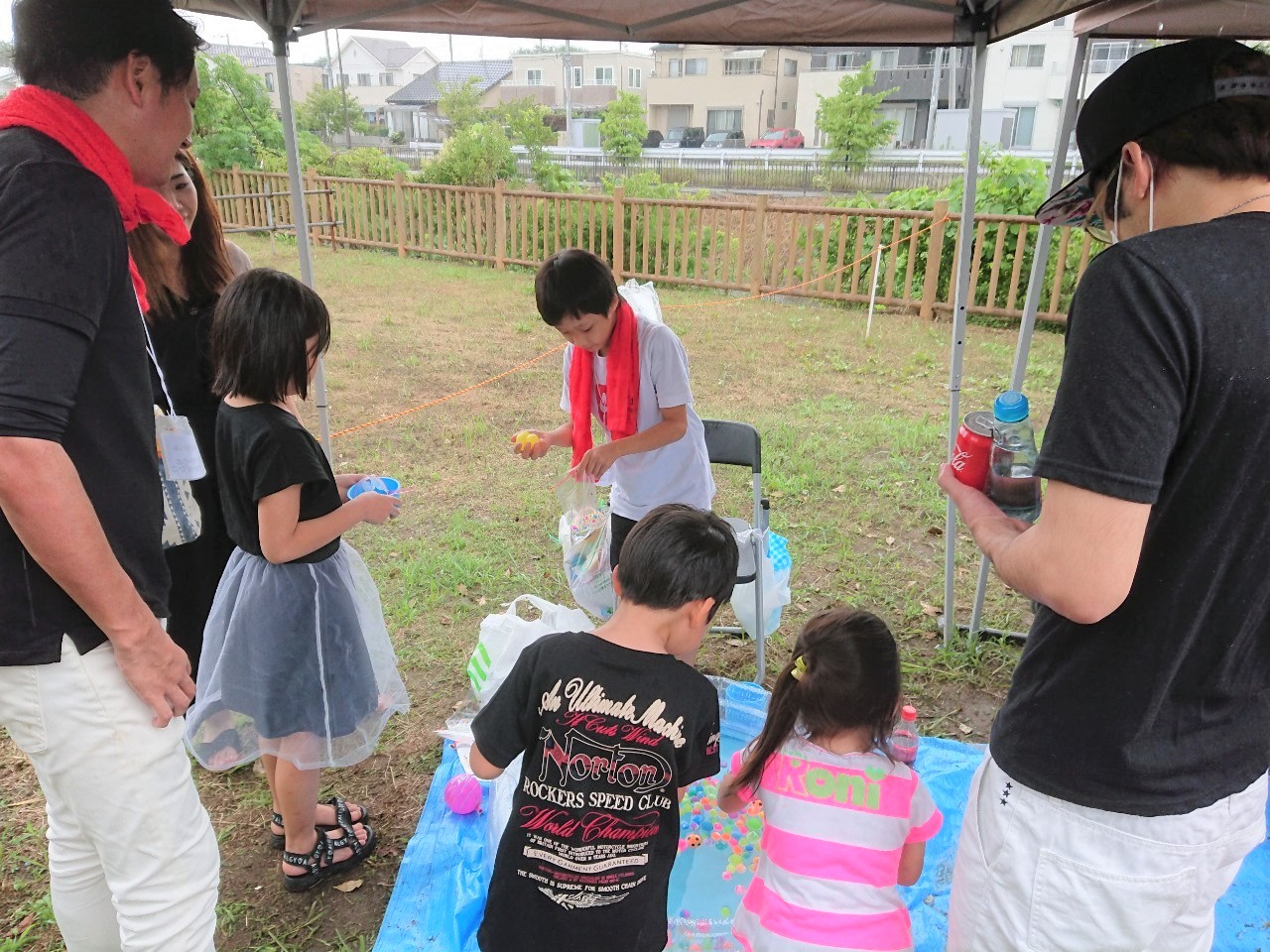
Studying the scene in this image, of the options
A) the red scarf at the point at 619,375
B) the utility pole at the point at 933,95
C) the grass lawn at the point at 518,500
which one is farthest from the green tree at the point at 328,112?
the red scarf at the point at 619,375

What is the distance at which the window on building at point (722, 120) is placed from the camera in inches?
1550

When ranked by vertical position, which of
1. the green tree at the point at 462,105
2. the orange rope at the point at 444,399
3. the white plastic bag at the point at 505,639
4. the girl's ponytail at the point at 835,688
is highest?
the green tree at the point at 462,105

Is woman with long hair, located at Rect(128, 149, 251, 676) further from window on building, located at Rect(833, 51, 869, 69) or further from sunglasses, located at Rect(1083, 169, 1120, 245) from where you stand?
window on building, located at Rect(833, 51, 869, 69)

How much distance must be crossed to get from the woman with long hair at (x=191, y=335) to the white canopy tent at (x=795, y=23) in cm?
80

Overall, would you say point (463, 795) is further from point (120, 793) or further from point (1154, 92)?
point (1154, 92)

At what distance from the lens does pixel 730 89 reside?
128ft

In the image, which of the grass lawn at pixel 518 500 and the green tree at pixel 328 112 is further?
the green tree at pixel 328 112

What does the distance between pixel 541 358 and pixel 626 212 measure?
4.20m

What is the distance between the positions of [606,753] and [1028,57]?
33336 mm

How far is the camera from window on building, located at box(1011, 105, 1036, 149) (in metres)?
28.3

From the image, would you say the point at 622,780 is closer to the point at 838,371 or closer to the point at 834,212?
the point at 838,371

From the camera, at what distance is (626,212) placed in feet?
37.4

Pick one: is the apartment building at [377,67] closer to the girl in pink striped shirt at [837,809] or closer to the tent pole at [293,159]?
the tent pole at [293,159]

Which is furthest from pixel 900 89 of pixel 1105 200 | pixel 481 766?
pixel 481 766
